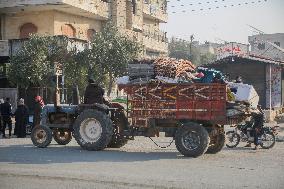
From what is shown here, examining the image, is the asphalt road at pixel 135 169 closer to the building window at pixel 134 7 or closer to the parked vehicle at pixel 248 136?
the parked vehicle at pixel 248 136

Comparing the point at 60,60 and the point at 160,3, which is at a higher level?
the point at 160,3

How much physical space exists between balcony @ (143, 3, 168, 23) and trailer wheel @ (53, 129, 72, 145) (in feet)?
108

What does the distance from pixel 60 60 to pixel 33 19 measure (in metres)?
9.15

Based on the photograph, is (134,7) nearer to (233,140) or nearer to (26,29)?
(26,29)

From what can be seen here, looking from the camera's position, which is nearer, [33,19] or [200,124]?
[200,124]

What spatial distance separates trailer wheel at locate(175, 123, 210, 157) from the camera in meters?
11.1

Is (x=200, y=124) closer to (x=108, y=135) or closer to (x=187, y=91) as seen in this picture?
(x=187, y=91)

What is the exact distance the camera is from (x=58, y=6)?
32.3 metres

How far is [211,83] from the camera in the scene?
11172 mm

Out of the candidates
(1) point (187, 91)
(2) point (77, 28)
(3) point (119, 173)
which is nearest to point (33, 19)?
(2) point (77, 28)

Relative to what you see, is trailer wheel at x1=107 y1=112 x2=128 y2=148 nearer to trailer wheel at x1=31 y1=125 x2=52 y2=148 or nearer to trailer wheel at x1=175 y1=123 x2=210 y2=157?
trailer wheel at x1=175 y1=123 x2=210 y2=157

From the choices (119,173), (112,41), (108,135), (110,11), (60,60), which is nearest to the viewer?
(119,173)

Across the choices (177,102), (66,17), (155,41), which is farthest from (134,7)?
(177,102)

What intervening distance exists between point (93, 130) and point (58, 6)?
21940 millimetres
